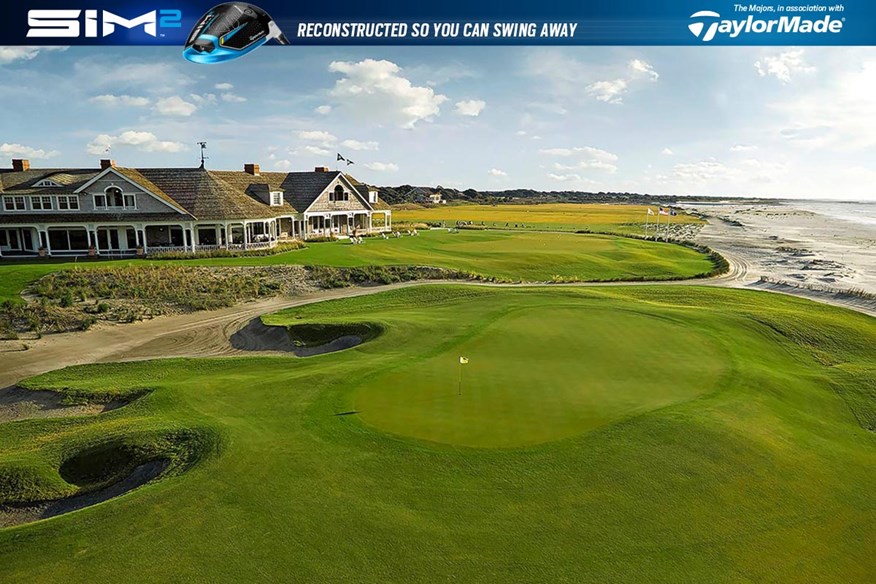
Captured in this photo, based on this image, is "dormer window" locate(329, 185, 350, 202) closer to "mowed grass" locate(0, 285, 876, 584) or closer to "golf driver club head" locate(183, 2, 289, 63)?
"golf driver club head" locate(183, 2, 289, 63)

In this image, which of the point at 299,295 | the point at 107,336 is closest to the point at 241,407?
the point at 107,336

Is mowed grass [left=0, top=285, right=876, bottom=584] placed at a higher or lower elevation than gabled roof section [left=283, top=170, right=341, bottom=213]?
lower

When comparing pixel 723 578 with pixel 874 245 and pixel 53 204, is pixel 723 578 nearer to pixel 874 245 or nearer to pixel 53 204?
pixel 53 204

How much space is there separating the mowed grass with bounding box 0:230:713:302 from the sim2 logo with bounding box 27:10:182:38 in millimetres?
15059

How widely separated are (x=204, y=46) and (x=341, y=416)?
70.5 ft

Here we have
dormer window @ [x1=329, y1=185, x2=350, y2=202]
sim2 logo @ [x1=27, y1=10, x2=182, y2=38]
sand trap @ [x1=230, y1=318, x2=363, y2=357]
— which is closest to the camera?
sand trap @ [x1=230, y1=318, x2=363, y2=357]

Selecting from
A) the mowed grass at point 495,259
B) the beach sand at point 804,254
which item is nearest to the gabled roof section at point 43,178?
the mowed grass at point 495,259

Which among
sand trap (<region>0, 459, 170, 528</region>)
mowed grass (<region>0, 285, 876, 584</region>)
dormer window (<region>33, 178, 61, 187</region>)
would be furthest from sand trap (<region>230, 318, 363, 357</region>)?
dormer window (<region>33, 178, 61, 187</region>)

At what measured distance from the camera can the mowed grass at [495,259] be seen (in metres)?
41.0

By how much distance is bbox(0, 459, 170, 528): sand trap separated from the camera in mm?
10469

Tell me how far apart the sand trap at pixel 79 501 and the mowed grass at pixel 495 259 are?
89.8 ft

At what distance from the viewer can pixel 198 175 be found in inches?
1939

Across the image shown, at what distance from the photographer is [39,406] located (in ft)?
56.0

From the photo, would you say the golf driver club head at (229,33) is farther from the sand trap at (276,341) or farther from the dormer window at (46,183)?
the dormer window at (46,183)
